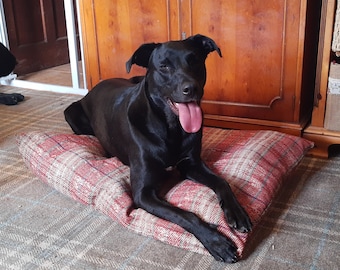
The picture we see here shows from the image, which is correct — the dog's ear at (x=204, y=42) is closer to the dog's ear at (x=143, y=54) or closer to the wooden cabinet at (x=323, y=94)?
the dog's ear at (x=143, y=54)

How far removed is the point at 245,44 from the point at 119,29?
78cm

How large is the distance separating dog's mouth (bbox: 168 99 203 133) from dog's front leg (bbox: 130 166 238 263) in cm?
22

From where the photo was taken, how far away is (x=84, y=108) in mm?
2322

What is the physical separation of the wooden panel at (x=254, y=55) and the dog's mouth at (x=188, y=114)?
76 cm

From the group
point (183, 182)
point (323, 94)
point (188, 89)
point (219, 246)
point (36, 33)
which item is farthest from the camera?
point (36, 33)

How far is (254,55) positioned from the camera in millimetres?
2238

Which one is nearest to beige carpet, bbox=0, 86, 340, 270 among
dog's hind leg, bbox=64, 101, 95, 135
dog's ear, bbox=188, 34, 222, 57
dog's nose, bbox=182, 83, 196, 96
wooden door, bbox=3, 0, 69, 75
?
dog's hind leg, bbox=64, 101, 95, 135

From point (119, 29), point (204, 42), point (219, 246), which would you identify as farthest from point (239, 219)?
point (119, 29)

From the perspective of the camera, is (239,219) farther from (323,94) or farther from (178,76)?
(323,94)

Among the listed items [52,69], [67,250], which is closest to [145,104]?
[67,250]

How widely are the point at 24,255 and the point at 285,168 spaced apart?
1.08 meters

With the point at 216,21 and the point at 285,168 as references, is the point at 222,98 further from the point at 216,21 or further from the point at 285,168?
the point at 285,168

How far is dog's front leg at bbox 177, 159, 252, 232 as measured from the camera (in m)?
1.42

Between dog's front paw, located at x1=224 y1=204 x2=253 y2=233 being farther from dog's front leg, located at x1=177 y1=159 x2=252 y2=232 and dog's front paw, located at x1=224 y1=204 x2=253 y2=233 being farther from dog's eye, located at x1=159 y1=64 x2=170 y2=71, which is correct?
dog's eye, located at x1=159 y1=64 x2=170 y2=71
